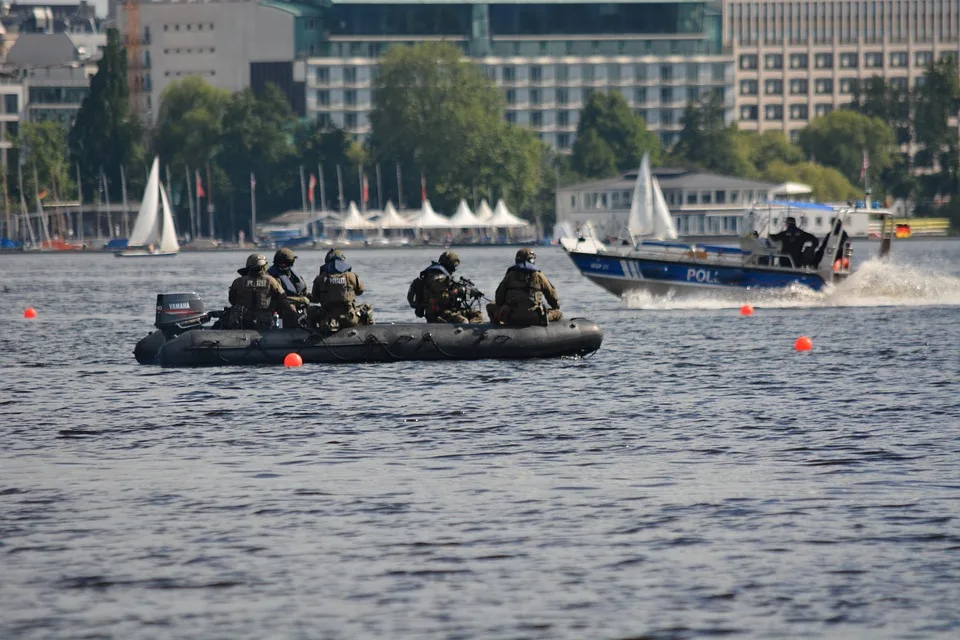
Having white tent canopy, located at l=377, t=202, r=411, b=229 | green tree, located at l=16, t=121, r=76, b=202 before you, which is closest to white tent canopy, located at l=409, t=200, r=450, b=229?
white tent canopy, located at l=377, t=202, r=411, b=229

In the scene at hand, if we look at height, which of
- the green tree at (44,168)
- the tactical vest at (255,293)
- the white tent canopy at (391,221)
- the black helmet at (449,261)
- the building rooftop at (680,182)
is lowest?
the white tent canopy at (391,221)

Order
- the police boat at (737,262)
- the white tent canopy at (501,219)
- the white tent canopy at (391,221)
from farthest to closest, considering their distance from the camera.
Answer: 1. the white tent canopy at (391,221)
2. the white tent canopy at (501,219)
3. the police boat at (737,262)

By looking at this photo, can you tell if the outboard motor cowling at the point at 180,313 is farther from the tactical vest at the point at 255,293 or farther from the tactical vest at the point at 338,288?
the tactical vest at the point at 338,288

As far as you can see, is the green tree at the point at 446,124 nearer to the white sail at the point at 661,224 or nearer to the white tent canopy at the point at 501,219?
the white tent canopy at the point at 501,219

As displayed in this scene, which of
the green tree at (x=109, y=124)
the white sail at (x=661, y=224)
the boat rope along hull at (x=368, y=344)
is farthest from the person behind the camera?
the green tree at (x=109, y=124)

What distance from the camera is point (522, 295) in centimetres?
3391

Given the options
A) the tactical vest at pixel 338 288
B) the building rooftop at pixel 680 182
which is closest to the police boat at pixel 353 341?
the tactical vest at pixel 338 288

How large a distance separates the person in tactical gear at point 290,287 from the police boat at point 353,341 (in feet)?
0.78

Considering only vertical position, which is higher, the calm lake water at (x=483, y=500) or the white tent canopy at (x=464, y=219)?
the white tent canopy at (x=464, y=219)

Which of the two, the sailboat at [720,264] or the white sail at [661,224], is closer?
the sailboat at [720,264]

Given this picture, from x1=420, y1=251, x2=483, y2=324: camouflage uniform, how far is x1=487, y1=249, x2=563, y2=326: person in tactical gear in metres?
0.60

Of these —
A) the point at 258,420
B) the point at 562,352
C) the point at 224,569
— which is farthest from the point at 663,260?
the point at 224,569

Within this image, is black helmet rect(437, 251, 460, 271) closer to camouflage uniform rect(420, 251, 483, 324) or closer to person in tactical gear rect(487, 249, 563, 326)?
camouflage uniform rect(420, 251, 483, 324)

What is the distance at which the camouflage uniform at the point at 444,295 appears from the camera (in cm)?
3438
